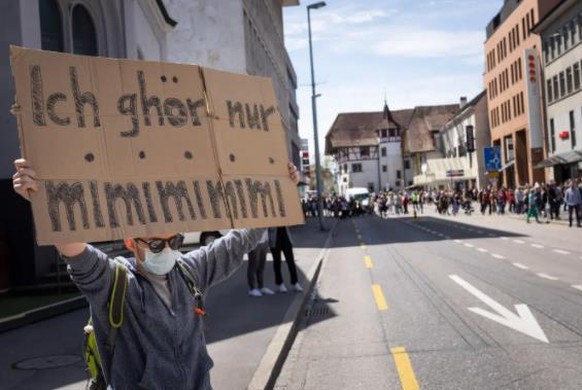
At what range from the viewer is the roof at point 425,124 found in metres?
106

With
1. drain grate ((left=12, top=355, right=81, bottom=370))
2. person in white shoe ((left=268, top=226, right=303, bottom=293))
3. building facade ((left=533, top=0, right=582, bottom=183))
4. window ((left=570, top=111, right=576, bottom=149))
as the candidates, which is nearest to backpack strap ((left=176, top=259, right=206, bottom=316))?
drain grate ((left=12, top=355, right=81, bottom=370))

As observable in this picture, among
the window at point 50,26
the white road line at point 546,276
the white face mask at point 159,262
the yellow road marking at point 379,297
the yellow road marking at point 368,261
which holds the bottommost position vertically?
the yellow road marking at point 368,261

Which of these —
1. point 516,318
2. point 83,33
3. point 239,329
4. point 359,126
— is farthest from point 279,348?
point 359,126

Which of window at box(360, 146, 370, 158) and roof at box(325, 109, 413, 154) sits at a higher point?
roof at box(325, 109, 413, 154)

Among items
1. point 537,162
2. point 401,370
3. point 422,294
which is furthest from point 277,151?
point 537,162

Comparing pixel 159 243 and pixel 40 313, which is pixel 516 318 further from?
pixel 159 243

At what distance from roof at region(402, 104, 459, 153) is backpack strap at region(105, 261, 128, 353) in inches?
4056

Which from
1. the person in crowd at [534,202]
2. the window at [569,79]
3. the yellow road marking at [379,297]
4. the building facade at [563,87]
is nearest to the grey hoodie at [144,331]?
the yellow road marking at [379,297]

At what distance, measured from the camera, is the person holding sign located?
9.87 ft

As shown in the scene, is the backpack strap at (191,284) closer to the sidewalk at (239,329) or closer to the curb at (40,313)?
the sidewalk at (239,329)

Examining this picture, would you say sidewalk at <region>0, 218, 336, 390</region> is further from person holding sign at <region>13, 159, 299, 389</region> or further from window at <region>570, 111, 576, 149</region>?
window at <region>570, 111, 576, 149</region>

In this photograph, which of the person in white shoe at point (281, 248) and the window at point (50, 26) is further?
the window at point (50, 26)

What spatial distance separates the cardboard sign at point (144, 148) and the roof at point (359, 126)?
124 metres

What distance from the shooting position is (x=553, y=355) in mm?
7188
